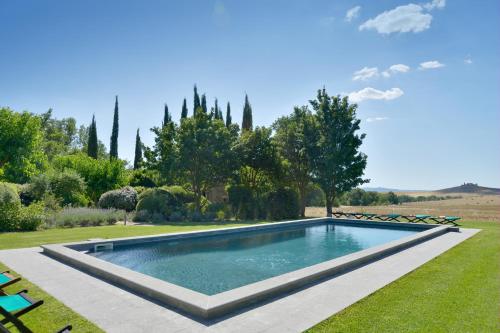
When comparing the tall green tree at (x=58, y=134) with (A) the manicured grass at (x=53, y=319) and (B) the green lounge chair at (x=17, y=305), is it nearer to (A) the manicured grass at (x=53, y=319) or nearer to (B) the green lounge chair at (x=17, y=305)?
(A) the manicured grass at (x=53, y=319)

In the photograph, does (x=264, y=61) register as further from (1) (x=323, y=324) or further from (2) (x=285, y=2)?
(1) (x=323, y=324)

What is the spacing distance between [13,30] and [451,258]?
22.4 metres

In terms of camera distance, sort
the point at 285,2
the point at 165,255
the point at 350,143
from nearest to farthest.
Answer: the point at 165,255 < the point at 285,2 < the point at 350,143

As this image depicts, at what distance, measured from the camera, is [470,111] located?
16.6 meters

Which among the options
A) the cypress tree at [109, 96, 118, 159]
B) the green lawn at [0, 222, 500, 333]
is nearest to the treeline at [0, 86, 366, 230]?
the cypress tree at [109, 96, 118, 159]

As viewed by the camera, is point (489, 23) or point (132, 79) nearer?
point (489, 23)

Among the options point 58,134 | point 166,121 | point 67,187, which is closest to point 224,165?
point 67,187

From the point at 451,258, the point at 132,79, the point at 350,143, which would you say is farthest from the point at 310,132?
the point at 451,258

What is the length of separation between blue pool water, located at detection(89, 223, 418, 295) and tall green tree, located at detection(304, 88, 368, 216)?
9039 mm

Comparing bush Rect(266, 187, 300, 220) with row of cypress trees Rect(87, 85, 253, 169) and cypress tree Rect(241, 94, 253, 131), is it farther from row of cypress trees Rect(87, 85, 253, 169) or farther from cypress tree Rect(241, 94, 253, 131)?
cypress tree Rect(241, 94, 253, 131)

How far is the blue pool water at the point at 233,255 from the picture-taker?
9.14 metres

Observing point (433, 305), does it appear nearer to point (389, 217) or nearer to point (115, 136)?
point (389, 217)

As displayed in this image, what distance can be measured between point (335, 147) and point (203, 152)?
1111 cm

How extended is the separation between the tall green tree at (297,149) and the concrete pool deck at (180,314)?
770 inches
